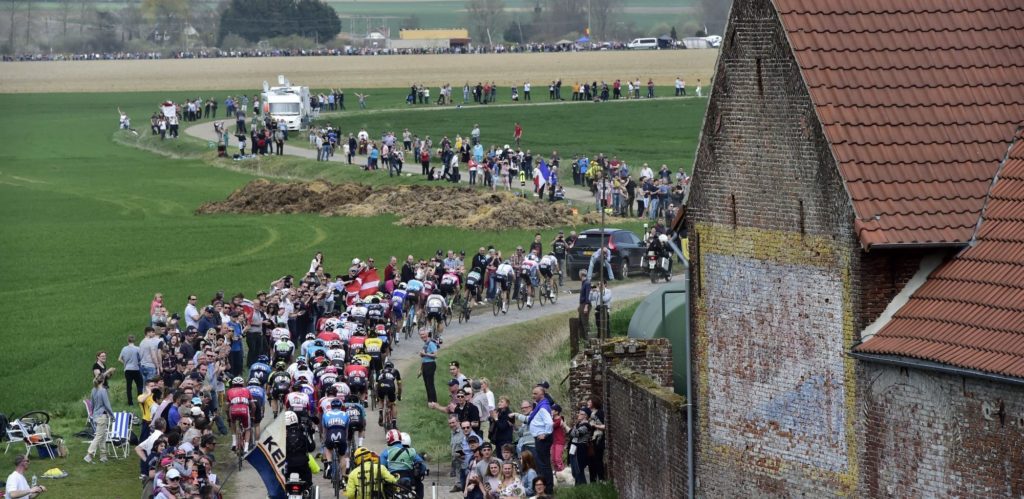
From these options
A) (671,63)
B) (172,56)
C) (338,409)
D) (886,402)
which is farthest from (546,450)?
(172,56)

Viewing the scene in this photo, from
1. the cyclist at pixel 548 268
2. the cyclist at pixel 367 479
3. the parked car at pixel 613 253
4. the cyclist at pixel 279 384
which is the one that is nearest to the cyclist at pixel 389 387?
the cyclist at pixel 279 384

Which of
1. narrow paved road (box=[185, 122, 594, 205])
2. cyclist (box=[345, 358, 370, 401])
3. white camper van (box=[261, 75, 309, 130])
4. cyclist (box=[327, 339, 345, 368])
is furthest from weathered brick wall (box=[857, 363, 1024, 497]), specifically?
white camper van (box=[261, 75, 309, 130])

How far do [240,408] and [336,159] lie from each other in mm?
52526

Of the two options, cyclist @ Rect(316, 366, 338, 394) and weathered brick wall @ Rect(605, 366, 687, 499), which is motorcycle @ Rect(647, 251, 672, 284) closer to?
cyclist @ Rect(316, 366, 338, 394)

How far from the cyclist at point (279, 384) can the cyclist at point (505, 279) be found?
13.1 metres

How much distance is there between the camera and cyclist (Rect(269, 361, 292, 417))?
28578mm

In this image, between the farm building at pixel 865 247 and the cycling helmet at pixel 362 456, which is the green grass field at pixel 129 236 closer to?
the cycling helmet at pixel 362 456

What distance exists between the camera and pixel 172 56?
16050cm

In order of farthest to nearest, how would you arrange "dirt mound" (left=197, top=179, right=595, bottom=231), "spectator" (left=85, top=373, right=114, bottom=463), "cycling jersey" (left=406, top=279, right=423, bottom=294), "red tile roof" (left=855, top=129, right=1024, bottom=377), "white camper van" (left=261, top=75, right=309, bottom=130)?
"white camper van" (left=261, top=75, right=309, bottom=130) < "dirt mound" (left=197, top=179, right=595, bottom=231) < "cycling jersey" (left=406, top=279, right=423, bottom=294) < "spectator" (left=85, top=373, right=114, bottom=463) < "red tile roof" (left=855, top=129, right=1024, bottom=377)

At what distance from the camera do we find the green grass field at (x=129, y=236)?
126 feet

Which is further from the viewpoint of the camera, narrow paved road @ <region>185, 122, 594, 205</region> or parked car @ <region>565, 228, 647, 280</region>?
narrow paved road @ <region>185, 122, 594, 205</region>

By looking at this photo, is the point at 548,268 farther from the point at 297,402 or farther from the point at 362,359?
the point at 297,402

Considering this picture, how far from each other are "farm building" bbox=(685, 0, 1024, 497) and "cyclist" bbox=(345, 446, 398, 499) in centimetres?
394

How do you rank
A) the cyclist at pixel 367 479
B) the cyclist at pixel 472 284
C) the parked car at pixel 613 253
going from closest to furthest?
the cyclist at pixel 367 479, the cyclist at pixel 472 284, the parked car at pixel 613 253
